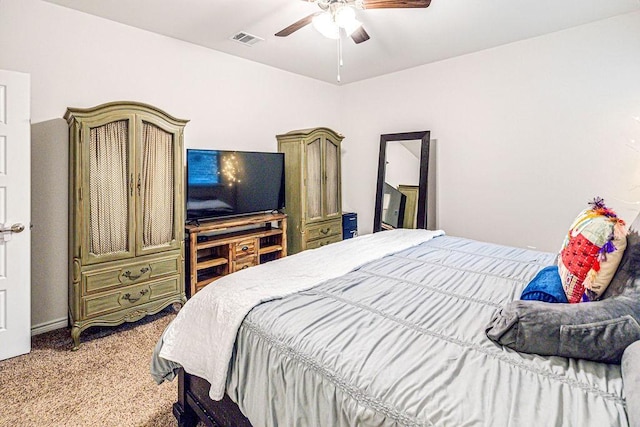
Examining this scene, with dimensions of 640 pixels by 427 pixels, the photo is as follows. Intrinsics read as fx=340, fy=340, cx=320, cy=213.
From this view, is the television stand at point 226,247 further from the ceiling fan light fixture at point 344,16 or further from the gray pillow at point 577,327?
the gray pillow at point 577,327

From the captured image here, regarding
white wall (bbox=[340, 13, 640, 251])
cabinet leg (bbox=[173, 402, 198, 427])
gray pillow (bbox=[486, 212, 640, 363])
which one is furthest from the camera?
white wall (bbox=[340, 13, 640, 251])

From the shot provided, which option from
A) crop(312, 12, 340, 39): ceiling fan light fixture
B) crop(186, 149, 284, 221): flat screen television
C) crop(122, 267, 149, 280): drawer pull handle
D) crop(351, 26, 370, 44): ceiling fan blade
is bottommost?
crop(122, 267, 149, 280): drawer pull handle

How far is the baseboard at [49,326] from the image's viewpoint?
272cm

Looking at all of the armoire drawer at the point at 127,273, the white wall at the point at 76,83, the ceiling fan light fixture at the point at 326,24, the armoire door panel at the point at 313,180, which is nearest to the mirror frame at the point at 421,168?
the armoire door panel at the point at 313,180

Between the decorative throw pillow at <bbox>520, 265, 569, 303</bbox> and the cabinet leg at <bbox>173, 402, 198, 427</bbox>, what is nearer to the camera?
the decorative throw pillow at <bbox>520, 265, 569, 303</bbox>

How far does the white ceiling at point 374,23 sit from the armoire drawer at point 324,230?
198cm

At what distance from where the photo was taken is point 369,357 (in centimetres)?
107

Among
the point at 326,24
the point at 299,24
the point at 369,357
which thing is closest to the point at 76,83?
the point at 299,24

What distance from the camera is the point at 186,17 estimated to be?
9.53 feet

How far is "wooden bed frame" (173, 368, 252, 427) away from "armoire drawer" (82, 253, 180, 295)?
1.35 m

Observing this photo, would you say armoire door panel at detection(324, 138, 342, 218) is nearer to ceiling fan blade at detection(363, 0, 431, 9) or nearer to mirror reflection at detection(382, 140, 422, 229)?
mirror reflection at detection(382, 140, 422, 229)

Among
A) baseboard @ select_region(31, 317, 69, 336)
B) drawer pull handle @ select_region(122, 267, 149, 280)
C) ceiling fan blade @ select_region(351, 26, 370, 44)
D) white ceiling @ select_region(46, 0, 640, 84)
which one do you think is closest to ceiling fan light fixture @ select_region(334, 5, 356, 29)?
ceiling fan blade @ select_region(351, 26, 370, 44)

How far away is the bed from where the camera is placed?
881 millimetres

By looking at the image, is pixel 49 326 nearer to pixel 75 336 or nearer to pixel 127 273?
pixel 75 336
